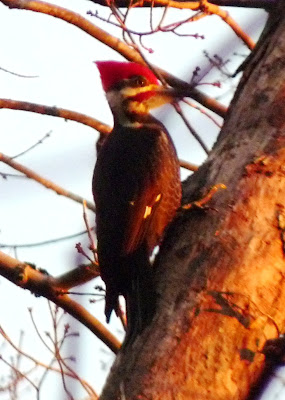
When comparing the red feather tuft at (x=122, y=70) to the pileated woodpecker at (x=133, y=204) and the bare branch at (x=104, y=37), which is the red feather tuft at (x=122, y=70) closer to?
the bare branch at (x=104, y=37)

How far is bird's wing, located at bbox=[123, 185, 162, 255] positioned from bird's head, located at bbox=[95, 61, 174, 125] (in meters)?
0.66

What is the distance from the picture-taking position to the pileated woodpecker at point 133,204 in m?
2.62

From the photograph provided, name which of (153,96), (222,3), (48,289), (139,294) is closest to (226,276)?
(139,294)

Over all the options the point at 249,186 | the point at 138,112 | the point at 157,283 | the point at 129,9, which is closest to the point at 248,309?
the point at 157,283

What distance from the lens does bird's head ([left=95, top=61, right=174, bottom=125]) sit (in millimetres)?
3447

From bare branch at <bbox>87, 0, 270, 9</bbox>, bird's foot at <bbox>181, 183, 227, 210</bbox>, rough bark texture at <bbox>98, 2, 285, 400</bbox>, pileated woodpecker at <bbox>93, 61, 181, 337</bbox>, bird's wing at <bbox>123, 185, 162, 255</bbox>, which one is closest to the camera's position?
rough bark texture at <bbox>98, 2, 285, 400</bbox>

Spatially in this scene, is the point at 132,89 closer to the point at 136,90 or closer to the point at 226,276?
the point at 136,90

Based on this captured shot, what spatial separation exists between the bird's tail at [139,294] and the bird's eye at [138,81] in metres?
1.08

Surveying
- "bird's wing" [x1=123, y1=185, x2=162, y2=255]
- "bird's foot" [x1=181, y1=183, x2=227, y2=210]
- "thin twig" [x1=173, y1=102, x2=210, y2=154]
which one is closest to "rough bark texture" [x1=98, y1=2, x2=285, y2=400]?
"bird's foot" [x1=181, y1=183, x2=227, y2=210]

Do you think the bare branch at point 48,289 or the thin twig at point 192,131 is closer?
the bare branch at point 48,289

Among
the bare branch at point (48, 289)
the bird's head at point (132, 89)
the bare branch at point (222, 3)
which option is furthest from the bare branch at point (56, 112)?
the bare branch at point (48, 289)

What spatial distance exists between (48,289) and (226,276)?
2.89 feet

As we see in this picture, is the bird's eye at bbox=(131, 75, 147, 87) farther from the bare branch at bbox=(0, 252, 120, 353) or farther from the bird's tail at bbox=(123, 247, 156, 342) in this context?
the bare branch at bbox=(0, 252, 120, 353)

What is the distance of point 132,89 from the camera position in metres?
3.46
